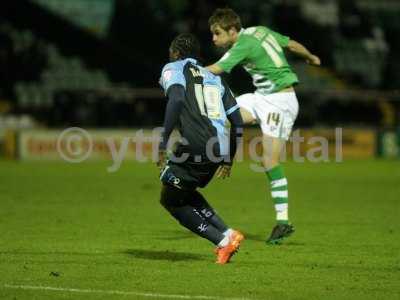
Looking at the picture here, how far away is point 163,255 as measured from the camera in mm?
9016

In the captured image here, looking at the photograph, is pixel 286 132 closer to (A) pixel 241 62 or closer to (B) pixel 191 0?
(A) pixel 241 62

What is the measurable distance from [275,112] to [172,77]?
261cm

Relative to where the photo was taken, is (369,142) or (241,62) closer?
(241,62)

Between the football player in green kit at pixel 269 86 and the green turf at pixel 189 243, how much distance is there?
63cm

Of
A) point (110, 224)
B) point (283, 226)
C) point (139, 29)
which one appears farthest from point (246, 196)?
point (139, 29)

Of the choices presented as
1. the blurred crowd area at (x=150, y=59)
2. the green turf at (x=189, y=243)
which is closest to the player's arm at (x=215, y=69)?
the green turf at (x=189, y=243)

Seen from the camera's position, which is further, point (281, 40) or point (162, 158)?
point (281, 40)

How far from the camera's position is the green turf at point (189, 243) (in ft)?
24.1

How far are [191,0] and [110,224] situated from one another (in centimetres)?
1761

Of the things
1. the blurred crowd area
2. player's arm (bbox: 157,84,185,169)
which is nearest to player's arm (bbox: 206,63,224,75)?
player's arm (bbox: 157,84,185,169)

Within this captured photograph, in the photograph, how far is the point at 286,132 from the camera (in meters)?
10.6

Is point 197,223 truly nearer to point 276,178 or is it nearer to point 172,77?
point 172,77

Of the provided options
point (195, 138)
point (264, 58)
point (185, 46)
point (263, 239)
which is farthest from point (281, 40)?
point (195, 138)

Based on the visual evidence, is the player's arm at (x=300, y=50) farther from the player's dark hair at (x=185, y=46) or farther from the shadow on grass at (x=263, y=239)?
the player's dark hair at (x=185, y=46)
